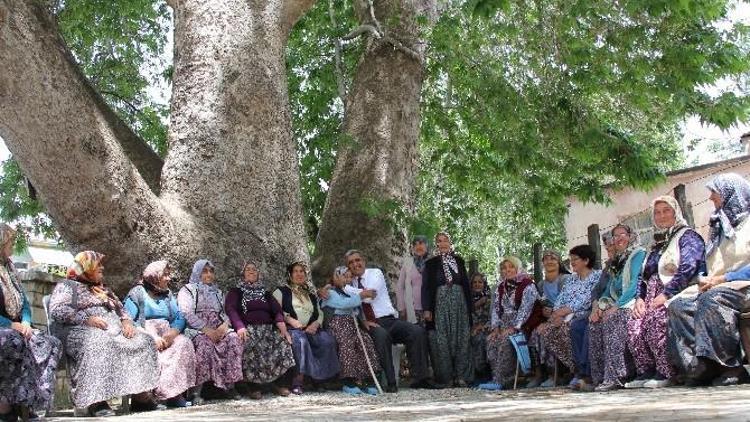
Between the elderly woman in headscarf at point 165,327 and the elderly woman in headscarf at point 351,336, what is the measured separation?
1.44m

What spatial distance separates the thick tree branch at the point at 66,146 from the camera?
6426 millimetres

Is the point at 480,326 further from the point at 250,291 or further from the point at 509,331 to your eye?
the point at 250,291

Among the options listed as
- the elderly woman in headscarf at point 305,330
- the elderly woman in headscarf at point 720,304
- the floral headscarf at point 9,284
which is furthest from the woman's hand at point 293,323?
the elderly woman in headscarf at point 720,304

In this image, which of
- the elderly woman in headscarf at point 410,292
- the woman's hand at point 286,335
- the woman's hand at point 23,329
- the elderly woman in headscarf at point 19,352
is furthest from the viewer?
the elderly woman in headscarf at point 410,292

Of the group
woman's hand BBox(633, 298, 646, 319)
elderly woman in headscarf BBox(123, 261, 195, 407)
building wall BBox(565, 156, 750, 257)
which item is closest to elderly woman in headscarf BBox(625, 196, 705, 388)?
woman's hand BBox(633, 298, 646, 319)

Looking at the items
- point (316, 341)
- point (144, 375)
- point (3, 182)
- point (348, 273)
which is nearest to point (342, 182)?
point (348, 273)

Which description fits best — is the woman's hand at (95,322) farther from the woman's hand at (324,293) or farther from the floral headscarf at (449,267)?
the floral headscarf at (449,267)

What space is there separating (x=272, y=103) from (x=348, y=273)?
1.71 m

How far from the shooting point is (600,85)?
31.6ft

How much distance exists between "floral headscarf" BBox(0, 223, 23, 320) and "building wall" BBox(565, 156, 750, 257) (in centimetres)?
1097

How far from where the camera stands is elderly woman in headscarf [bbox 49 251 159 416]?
604 centimetres

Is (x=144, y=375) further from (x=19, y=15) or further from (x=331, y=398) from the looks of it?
(x=19, y=15)

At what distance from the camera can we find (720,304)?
5.69 m

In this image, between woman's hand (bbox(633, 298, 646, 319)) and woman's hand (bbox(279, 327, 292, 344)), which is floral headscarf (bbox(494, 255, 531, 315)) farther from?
woman's hand (bbox(279, 327, 292, 344))
